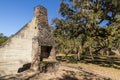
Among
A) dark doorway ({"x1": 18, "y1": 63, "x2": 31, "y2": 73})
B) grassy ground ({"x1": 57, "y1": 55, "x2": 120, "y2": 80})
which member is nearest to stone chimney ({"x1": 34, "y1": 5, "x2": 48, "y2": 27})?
dark doorway ({"x1": 18, "y1": 63, "x2": 31, "y2": 73})

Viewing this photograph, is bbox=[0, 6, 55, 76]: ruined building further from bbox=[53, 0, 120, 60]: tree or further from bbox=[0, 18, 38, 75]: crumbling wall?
→ bbox=[53, 0, 120, 60]: tree

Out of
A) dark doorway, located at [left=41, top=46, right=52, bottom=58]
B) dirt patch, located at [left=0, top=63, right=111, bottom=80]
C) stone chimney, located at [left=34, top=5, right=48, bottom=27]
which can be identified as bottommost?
dirt patch, located at [left=0, top=63, right=111, bottom=80]

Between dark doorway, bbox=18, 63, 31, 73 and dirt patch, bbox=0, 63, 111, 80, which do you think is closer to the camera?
dirt patch, bbox=0, 63, 111, 80

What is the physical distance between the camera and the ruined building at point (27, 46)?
14.9 m

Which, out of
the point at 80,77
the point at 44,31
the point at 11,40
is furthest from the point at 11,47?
the point at 80,77

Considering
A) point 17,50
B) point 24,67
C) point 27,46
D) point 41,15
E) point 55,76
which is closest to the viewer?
point 55,76

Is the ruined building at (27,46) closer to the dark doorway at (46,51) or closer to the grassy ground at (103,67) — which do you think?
the dark doorway at (46,51)

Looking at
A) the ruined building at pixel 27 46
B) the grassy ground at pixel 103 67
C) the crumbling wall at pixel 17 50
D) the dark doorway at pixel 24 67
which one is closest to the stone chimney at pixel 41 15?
the ruined building at pixel 27 46

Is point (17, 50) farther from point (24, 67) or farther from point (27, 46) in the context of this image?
point (24, 67)

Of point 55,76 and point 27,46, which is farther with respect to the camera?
point 27,46

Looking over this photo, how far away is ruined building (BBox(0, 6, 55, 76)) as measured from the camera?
14867 millimetres

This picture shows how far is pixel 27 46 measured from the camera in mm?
17812

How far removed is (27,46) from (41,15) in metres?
4.03

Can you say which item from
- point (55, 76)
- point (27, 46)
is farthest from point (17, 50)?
point (55, 76)
